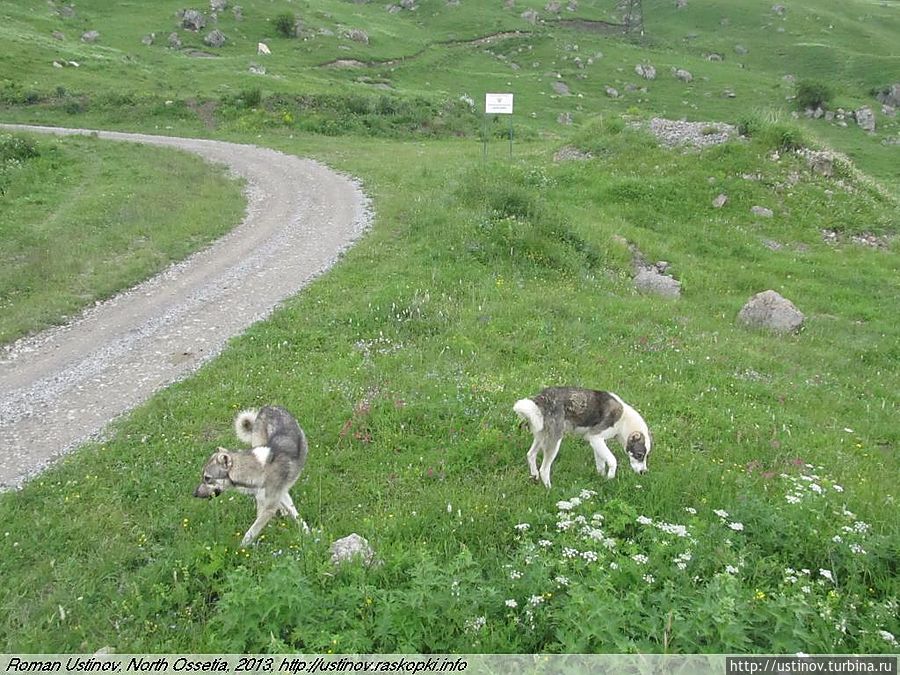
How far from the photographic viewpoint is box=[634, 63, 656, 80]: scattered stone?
7794 cm

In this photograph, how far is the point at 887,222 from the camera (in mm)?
25906

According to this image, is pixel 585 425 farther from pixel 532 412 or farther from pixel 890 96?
pixel 890 96

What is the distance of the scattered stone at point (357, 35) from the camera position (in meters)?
78.2

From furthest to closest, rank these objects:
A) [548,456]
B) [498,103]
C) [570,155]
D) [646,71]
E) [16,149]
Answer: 1. [646,71]
2. [570,155]
3. [16,149]
4. [498,103]
5. [548,456]

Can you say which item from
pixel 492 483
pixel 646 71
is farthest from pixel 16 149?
pixel 646 71

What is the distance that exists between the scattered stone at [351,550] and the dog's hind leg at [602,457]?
3573 mm

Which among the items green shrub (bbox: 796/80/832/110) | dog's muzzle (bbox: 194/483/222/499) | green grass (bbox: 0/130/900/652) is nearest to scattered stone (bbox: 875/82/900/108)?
green shrub (bbox: 796/80/832/110)

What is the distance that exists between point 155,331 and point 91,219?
33.9ft

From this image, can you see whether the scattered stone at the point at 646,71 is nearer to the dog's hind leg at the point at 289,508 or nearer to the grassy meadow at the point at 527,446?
the grassy meadow at the point at 527,446

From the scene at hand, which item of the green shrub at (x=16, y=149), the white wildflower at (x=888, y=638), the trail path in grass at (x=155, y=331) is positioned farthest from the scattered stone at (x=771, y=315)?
the green shrub at (x=16, y=149)

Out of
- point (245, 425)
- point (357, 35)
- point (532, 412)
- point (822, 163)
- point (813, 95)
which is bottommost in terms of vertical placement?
point (245, 425)

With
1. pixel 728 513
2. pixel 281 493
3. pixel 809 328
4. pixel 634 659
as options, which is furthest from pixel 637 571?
pixel 809 328

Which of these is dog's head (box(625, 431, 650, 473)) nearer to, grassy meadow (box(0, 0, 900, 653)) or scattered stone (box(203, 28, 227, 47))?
grassy meadow (box(0, 0, 900, 653))

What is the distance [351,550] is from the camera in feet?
23.7
